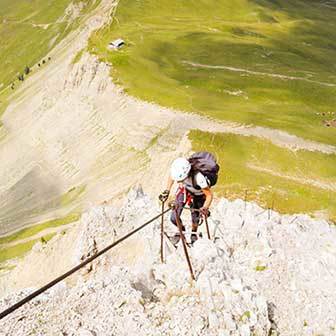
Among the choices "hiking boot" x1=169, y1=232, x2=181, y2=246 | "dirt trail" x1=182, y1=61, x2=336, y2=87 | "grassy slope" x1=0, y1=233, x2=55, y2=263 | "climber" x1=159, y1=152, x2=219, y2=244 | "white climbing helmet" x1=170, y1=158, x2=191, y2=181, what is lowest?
"dirt trail" x1=182, y1=61, x2=336, y2=87

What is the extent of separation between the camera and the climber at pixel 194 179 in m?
17.7

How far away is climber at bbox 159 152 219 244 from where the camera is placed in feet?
58.0

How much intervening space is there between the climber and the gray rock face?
2617 millimetres

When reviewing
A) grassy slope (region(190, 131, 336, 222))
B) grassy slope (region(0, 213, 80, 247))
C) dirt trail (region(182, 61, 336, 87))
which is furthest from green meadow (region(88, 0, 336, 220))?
grassy slope (region(0, 213, 80, 247))

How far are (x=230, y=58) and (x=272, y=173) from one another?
6631cm

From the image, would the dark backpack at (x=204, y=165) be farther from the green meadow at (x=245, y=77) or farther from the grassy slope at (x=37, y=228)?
the grassy slope at (x=37, y=228)

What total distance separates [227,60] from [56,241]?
73.3m

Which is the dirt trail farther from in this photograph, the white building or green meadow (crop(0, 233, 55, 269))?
green meadow (crop(0, 233, 55, 269))

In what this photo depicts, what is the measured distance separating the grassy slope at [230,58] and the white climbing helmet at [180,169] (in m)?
42.3

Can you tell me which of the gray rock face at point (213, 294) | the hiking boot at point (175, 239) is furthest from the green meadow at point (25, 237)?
the hiking boot at point (175, 239)

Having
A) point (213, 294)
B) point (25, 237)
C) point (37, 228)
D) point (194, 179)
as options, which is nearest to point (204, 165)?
point (194, 179)

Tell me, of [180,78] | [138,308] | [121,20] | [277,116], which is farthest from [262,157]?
[121,20]

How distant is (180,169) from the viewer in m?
17.6

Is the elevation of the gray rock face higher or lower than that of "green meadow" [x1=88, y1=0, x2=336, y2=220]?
higher
